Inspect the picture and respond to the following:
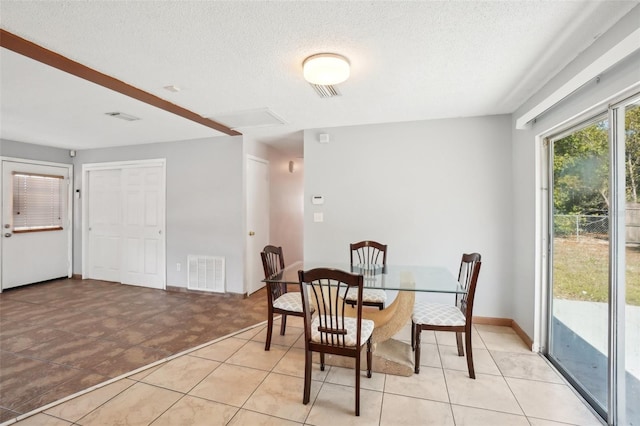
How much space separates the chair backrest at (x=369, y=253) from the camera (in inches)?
126

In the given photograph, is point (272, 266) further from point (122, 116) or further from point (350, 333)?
point (122, 116)

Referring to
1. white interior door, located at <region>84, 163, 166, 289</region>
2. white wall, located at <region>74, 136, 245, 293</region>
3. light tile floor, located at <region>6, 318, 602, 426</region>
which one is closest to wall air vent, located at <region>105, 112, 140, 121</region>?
white wall, located at <region>74, 136, 245, 293</region>

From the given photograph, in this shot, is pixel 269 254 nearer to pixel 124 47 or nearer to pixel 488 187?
pixel 124 47

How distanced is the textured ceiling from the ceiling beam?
0.06 m

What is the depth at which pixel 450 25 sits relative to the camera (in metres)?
1.66

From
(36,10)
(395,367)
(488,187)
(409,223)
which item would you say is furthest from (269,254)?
(488,187)

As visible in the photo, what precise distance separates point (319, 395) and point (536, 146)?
2.80m

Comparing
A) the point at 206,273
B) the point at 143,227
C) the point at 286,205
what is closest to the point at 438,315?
the point at 206,273

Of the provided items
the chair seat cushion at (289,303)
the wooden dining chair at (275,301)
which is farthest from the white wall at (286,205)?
the chair seat cushion at (289,303)

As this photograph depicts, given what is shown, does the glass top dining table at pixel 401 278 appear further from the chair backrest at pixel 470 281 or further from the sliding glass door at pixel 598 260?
the sliding glass door at pixel 598 260

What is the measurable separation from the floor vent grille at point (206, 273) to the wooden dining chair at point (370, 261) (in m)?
2.05

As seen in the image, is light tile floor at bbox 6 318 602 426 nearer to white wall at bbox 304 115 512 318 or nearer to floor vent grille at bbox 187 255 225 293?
white wall at bbox 304 115 512 318

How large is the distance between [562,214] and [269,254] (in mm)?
2605

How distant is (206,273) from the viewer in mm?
4340
